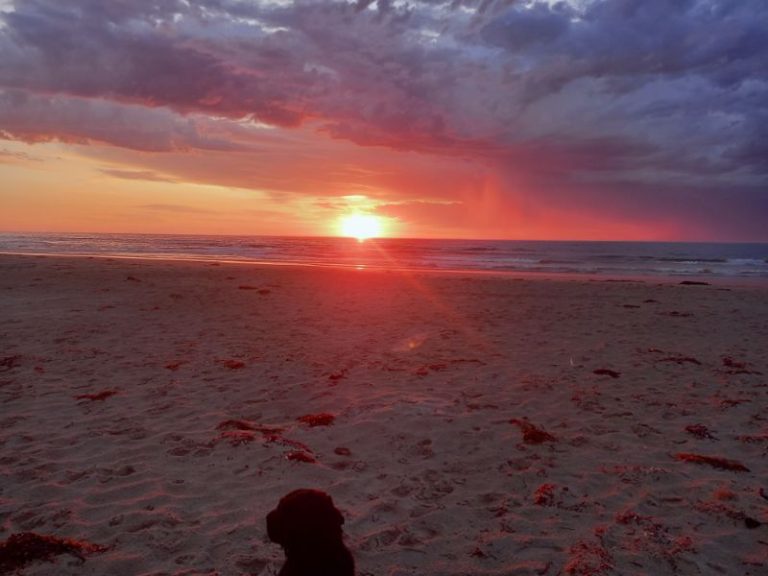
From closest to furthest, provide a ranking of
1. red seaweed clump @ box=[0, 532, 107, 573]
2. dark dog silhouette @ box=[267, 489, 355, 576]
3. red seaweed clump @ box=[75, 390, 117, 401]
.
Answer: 1. dark dog silhouette @ box=[267, 489, 355, 576]
2. red seaweed clump @ box=[0, 532, 107, 573]
3. red seaweed clump @ box=[75, 390, 117, 401]

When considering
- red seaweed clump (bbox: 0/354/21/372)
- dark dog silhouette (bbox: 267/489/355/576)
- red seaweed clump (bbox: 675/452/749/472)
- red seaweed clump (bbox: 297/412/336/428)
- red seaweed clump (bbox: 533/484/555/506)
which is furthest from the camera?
red seaweed clump (bbox: 0/354/21/372)

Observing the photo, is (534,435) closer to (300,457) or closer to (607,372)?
(300,457)

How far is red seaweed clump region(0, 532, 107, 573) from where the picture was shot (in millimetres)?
3398

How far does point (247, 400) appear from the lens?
6715 mm

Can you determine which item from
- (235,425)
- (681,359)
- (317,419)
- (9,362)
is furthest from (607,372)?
(9,362)

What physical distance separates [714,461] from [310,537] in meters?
4.32

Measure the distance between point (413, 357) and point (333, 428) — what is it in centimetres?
339

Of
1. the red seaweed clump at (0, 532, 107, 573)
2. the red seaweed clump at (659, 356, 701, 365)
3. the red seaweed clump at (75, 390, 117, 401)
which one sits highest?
the red seaweed clump at (659, 356, 701, 365)

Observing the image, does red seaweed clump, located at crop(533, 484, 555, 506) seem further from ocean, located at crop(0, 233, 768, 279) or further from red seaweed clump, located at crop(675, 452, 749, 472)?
ocean, located at crop(0, 233, 768, 279)

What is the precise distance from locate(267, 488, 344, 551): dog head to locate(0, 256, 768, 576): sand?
2.86ft

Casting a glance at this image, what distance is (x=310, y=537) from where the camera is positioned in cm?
276

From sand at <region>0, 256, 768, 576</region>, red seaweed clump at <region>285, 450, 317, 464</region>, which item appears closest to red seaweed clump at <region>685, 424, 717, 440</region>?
sand at <region>0, 256, 768, 576</region>

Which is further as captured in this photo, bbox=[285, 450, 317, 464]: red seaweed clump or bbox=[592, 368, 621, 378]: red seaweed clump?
bbox=[592, 368, 621, 378]: red seaweed clump

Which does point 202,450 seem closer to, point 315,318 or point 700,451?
point 700,451
